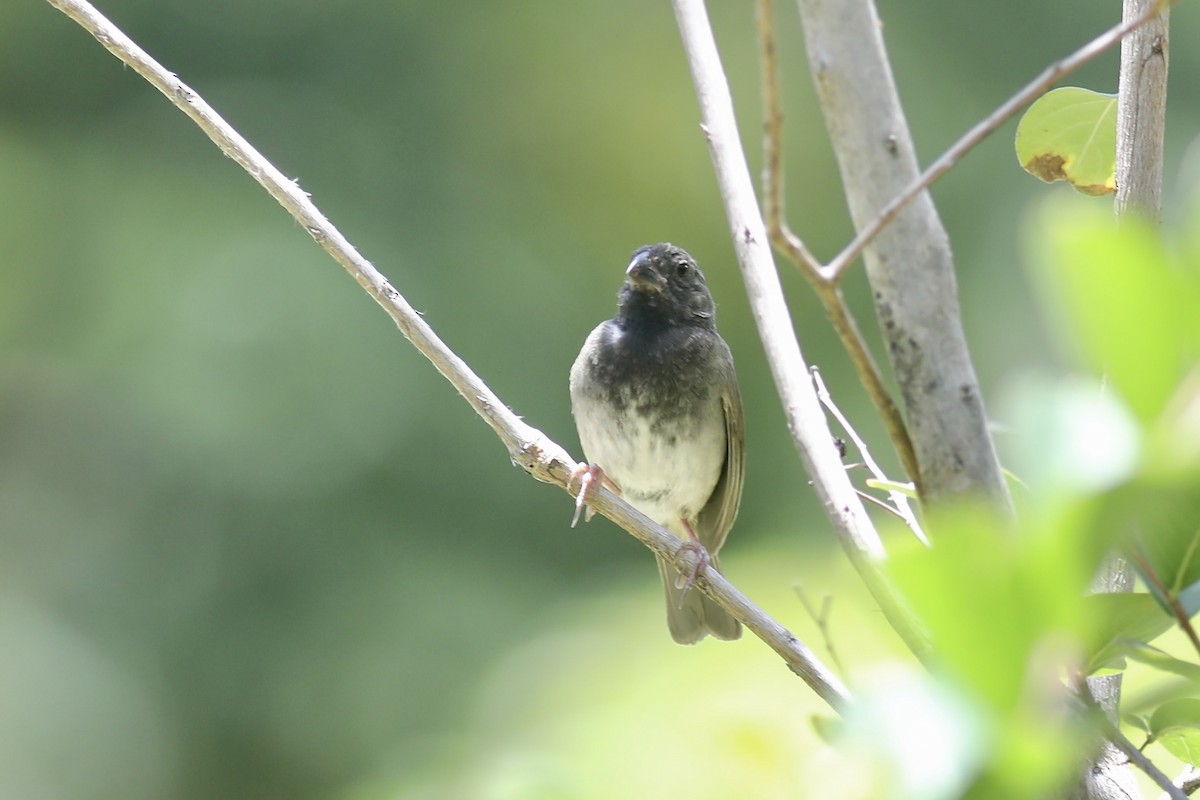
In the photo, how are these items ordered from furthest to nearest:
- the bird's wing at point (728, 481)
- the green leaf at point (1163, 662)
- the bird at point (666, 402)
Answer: the bird's wing at point (728, 481) → the bird at point (666, 402) → the green leaf at point (1163, 662)

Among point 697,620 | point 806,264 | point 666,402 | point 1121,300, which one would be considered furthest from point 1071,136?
point 697,620

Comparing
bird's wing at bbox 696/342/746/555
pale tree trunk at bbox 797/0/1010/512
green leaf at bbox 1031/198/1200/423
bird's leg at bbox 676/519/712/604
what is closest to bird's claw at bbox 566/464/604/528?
bird's leg at bbox 676/519/712/604

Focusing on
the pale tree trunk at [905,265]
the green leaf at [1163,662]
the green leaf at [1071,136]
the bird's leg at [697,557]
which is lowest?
the green leaf at [1163,662]

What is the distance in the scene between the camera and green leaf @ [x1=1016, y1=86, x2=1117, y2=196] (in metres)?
1.49

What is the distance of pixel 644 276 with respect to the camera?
380cm

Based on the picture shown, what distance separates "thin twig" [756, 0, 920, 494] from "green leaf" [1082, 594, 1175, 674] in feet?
0.48

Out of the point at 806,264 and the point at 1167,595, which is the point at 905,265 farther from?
the point at 1167,595

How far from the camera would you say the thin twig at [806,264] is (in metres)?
0.90

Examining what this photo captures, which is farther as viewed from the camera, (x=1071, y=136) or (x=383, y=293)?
(x=383, y=293)

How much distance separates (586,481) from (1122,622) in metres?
1.94

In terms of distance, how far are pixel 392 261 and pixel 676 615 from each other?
148 inches

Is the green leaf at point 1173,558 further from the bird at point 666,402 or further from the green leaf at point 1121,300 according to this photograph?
the bird at point 666,402

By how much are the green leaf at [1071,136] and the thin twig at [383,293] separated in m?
0.69

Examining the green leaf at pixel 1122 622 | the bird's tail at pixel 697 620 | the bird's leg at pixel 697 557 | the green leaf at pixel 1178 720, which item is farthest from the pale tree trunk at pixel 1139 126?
the bird's tail at pixel 697 620
